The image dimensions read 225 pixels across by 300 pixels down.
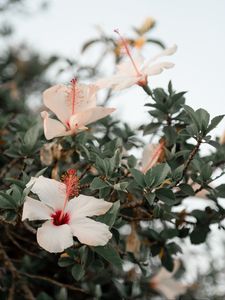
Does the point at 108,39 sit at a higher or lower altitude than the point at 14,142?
higher

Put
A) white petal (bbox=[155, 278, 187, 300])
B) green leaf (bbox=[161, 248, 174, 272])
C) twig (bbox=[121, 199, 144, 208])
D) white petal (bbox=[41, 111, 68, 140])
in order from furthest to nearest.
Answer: white petal (bbox=[155, 278, 187, 300]), green leaf (bbox=[161, 248, 174, 272]), twig (bbox=[121, 199, 144, 208]), white petal (bbox=[41, 111, 68, 140])

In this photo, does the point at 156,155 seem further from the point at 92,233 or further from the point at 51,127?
the point at 92,233

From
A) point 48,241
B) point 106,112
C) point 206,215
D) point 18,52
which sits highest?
point 106,112

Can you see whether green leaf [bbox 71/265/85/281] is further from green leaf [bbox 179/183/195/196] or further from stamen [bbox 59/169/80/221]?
green leaf [bbox 179/183/195/196]

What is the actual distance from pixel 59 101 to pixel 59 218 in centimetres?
37

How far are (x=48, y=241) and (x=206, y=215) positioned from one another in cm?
63

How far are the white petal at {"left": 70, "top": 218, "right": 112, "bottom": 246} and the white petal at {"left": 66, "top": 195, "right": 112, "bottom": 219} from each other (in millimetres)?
24

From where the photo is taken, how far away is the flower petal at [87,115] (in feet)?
3.87

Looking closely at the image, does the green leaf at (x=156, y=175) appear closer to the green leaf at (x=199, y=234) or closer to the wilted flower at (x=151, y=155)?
the wilted flower at (x=151, y=155)

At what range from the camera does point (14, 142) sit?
162cm

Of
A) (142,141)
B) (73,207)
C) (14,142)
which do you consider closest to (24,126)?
(14,142)

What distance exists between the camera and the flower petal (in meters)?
1.18

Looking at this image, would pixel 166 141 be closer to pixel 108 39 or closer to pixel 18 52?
pixel 108 39

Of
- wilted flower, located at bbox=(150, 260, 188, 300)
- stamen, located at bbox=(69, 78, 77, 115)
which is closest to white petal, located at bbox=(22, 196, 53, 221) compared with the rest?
stamen, located at bbox=(69, 78, 77, 115)
